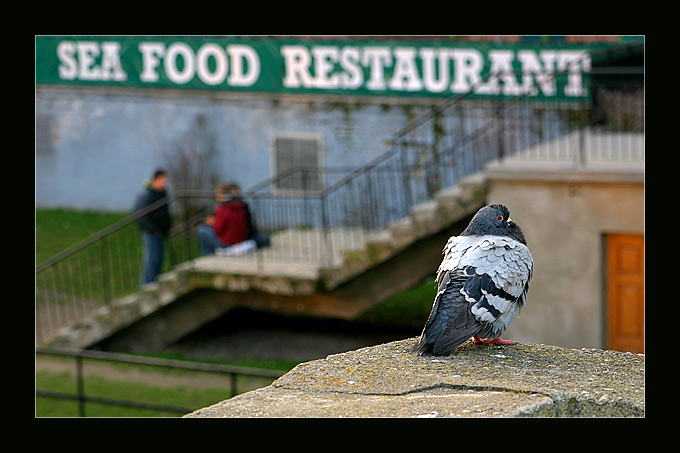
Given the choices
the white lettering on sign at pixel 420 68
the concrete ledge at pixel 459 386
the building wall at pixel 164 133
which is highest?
the white lettering on sign at pixel 420 68

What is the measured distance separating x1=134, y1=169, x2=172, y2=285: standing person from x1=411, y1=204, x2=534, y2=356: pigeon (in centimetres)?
805

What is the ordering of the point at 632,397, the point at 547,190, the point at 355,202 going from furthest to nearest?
the point at 355,202, the point at 547,190, the point at 632,397

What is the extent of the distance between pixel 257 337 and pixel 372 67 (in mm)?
5145

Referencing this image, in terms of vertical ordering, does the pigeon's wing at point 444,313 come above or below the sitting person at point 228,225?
below

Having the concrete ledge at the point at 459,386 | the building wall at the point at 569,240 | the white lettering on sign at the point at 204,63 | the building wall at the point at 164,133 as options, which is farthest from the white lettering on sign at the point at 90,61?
the concrete ledge at the point at 459,386

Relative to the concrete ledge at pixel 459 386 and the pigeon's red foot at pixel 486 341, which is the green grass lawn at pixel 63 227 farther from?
the concrete ledge at pixel 459 386

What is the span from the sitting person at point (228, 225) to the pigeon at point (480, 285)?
304 inches

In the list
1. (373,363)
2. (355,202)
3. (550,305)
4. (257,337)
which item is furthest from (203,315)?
(373,363)

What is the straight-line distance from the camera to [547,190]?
1240 cm

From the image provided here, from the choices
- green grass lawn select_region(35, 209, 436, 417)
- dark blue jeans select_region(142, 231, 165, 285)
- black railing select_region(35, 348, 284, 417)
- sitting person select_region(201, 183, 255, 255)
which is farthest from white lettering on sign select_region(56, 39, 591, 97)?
black railing select_region(35, 348, 284, 417)

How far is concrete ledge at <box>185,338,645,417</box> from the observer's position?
5.04 meters

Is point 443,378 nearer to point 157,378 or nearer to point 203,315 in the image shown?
point 157,378

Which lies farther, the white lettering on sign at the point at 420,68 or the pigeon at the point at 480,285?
the white lettering on sign at the point at 420,68

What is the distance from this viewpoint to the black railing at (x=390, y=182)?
45.2 feet
